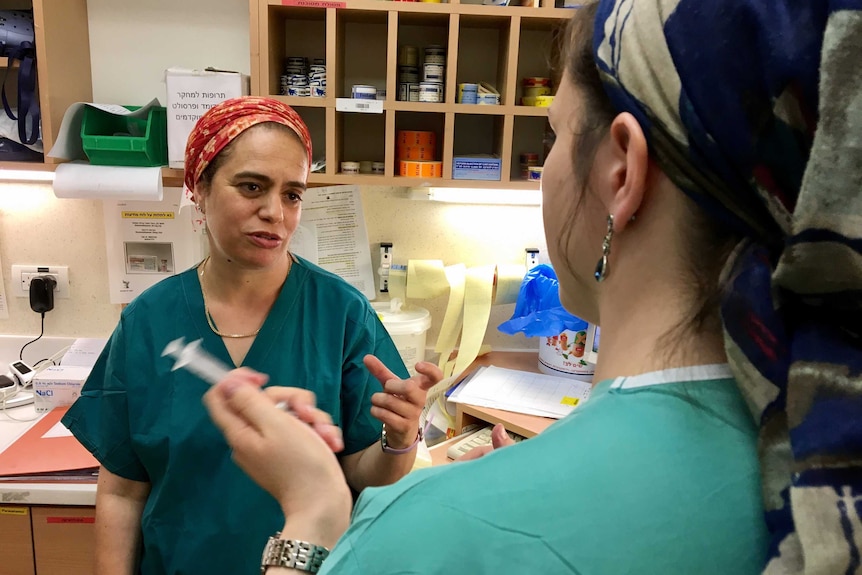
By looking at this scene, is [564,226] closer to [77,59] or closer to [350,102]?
[350,102]

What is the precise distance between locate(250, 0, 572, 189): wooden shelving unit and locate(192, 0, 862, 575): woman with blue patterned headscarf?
1.13m

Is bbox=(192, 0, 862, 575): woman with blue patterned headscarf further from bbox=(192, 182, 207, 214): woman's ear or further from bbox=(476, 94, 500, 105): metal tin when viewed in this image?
bbox=(476, 94, 500, 105): metal tin

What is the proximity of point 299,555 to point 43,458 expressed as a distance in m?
1.20

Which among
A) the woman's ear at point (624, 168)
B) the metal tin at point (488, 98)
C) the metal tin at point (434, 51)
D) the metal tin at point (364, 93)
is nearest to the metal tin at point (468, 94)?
the metal tin at point (488, 98)

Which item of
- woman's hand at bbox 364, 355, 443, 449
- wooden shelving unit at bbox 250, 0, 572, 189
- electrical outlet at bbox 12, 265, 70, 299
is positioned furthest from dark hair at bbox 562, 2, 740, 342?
electrical outlet at bbox 12, 265, 70, 299

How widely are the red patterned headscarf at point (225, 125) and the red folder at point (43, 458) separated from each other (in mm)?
752

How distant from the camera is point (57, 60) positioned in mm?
1554

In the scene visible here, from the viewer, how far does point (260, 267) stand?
3.78 ft

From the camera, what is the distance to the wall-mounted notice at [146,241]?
1.81 m

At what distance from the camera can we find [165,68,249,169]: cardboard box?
1535mm

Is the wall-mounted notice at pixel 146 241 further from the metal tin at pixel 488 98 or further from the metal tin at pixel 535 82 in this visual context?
the metal tin at pixel 535 82

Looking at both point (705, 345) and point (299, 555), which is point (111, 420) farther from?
point (705, 345)

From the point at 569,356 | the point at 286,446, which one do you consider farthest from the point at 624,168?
the point at 569,356

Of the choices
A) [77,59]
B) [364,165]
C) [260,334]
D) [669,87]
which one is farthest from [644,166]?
[77,59]
